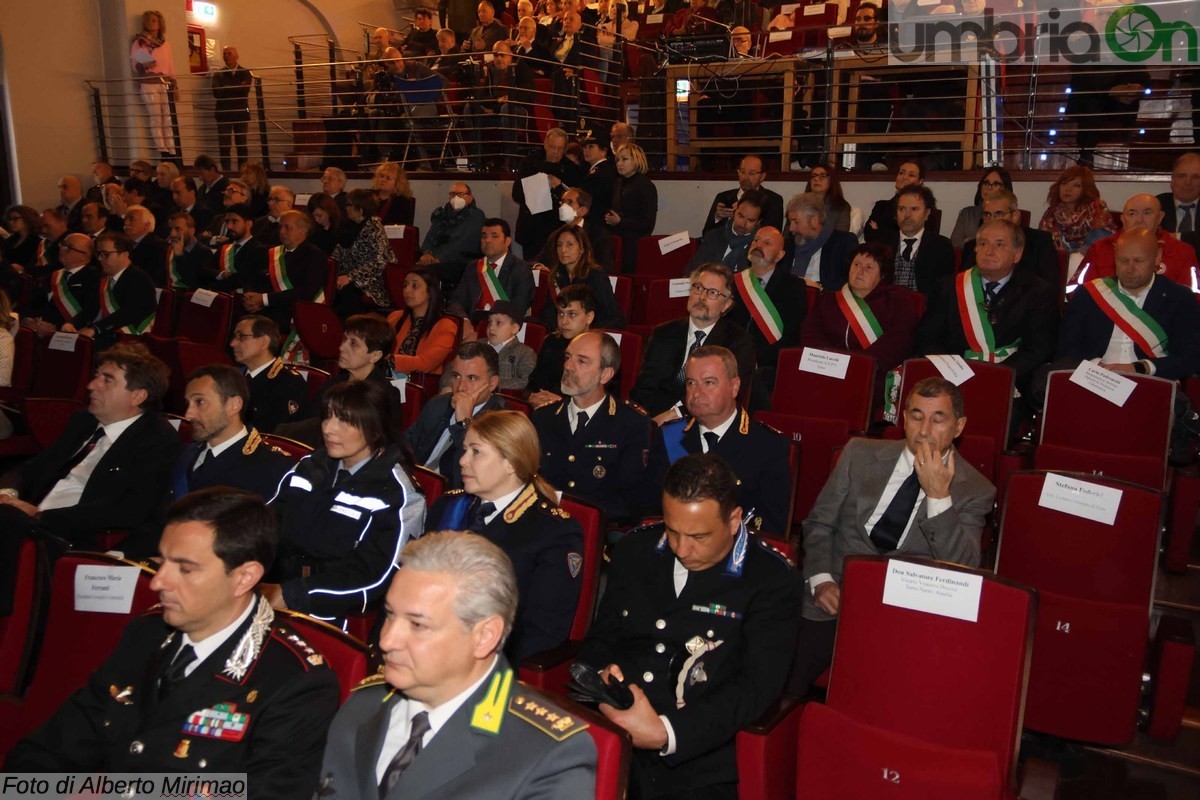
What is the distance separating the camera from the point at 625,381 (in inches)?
197

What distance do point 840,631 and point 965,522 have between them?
74cm

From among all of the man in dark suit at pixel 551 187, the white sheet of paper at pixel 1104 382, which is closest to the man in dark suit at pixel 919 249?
the white sheet of paper at pixel 1104 382

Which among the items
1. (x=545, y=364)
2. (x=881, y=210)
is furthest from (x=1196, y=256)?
(x=545, y=364)

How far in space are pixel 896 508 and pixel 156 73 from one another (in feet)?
36.7

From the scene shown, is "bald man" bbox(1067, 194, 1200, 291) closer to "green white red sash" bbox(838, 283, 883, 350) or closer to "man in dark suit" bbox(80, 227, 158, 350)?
"green white red sash" bbox(838, 283, 883, 350)

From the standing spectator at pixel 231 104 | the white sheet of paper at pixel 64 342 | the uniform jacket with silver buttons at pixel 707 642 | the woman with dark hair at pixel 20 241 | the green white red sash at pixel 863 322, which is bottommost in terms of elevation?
the uniform jacket with silver buttons at pixel 707 642

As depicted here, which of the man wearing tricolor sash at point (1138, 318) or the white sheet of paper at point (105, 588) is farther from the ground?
the man wearing tricolor sash at point (1138, 318)

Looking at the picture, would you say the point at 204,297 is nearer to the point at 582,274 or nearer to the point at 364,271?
the point at 364,271

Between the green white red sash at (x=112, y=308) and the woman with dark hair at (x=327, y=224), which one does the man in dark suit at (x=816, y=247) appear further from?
the green white red sash at (x=112, y=308)

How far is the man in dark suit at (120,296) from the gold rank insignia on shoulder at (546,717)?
5.66m

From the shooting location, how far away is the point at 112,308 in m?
Result: 6.64

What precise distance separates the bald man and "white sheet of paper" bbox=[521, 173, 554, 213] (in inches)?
153

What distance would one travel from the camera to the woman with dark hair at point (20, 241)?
28.5 ft

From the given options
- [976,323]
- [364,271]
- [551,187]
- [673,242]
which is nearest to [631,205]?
[673,242]
